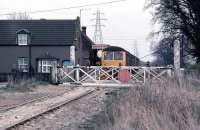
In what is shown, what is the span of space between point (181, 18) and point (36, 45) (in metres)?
17.8

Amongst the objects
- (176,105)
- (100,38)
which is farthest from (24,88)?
(100,38)

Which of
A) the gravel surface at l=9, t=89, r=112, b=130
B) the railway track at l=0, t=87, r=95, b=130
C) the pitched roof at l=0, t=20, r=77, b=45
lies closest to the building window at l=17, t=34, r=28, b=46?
the pitched roof at l=0, t=20, r=77, b=45

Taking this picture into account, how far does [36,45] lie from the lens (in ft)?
189

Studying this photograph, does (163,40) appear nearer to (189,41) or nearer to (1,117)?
(189,41)

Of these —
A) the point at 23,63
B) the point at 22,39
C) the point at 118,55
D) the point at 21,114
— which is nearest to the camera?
the point at 21,114

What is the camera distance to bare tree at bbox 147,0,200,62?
45.8 m

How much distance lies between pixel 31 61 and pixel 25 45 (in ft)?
6.64

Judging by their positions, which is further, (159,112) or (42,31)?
(42,31)

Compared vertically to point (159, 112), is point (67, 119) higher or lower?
lower

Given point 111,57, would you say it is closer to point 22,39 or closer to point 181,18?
point 181,18

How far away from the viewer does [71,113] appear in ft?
61.1

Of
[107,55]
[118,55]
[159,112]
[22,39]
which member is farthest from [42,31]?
[159,112]

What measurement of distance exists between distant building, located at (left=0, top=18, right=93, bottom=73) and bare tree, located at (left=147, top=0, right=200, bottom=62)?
32.9ft

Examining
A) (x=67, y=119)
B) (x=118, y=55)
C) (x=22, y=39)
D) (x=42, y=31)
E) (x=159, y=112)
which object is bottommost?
(x=67, y=119)
